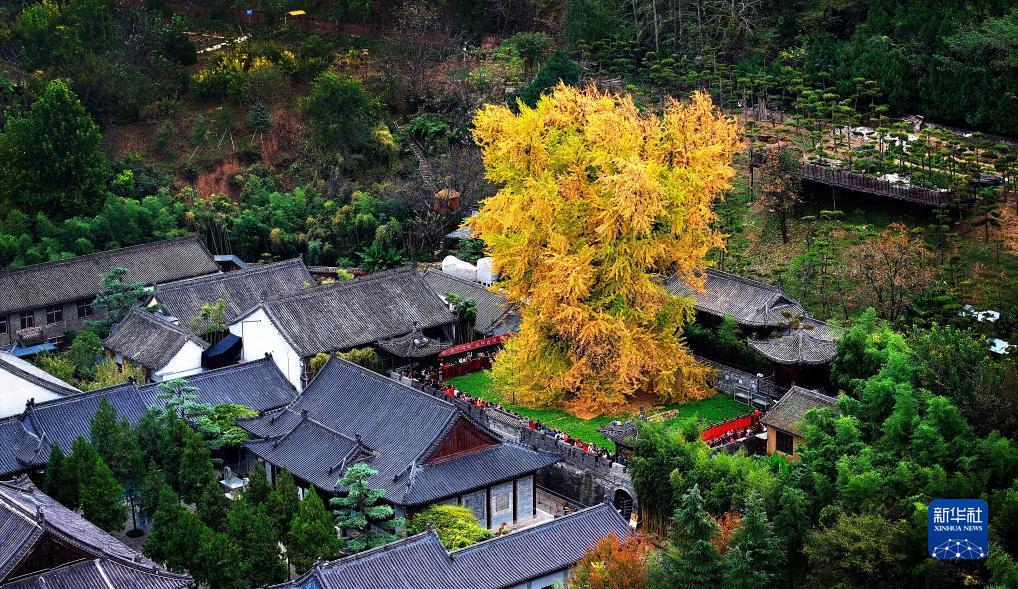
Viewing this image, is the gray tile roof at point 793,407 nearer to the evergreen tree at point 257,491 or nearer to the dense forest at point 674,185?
the dense forest at point 674,185

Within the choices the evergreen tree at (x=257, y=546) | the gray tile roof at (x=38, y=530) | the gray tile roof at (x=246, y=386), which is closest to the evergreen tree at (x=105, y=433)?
the gray tile roof at (x=38, y=530)

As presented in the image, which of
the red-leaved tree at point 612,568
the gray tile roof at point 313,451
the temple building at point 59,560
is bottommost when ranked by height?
the gray tile roof at point 313,451

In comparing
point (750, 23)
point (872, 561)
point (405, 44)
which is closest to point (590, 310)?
point (872, 561)

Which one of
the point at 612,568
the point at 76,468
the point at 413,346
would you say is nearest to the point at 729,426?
the point at 413,346

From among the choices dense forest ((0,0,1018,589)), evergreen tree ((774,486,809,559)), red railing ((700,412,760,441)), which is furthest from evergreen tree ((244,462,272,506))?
red railing ((700,412,760,441))

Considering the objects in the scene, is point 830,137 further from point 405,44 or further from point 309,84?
point 309,84

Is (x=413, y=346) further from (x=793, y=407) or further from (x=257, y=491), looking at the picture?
(x=793, y=407)

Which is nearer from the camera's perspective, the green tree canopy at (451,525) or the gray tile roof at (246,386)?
the green tree canopy at (451,525)
